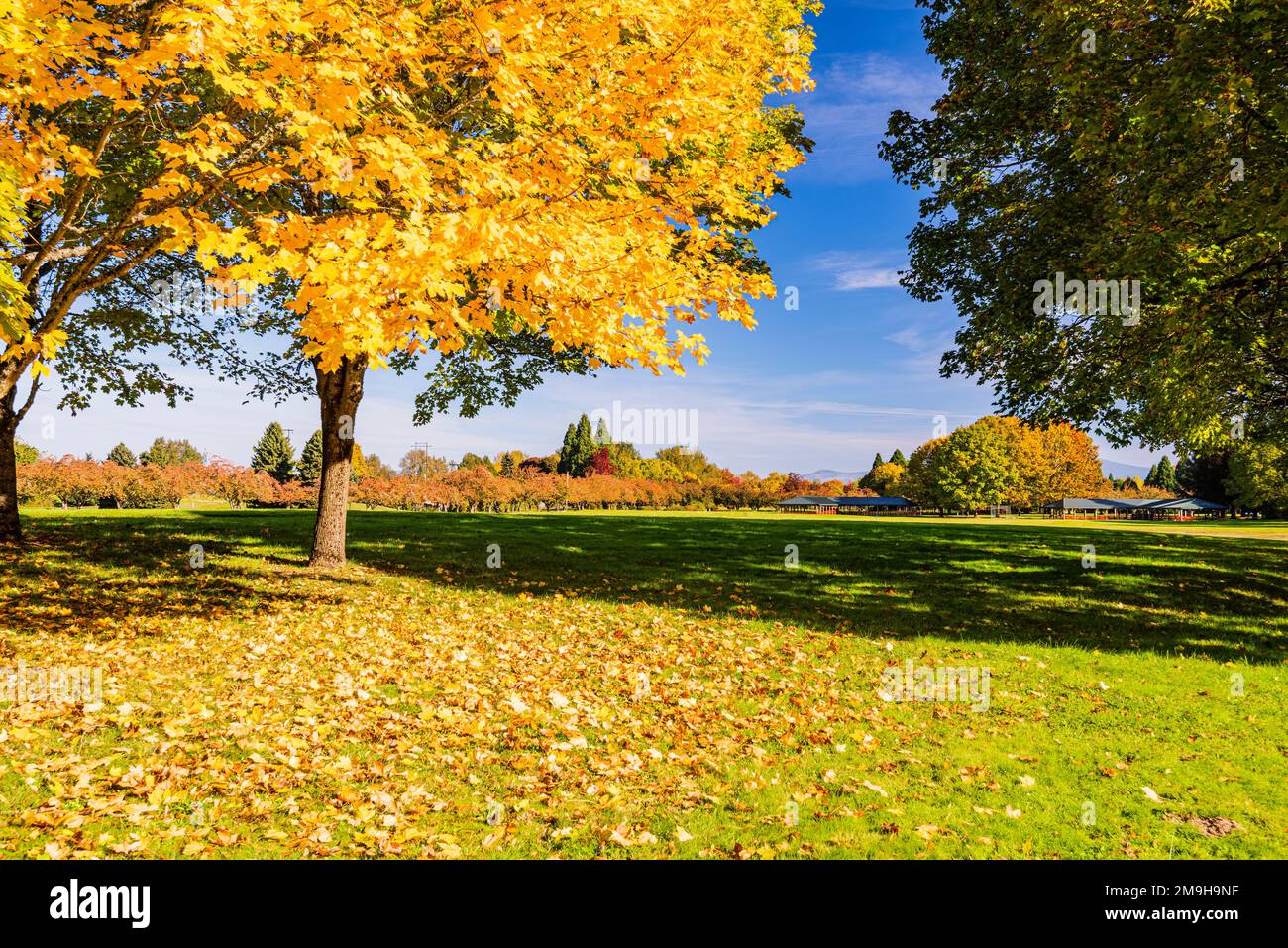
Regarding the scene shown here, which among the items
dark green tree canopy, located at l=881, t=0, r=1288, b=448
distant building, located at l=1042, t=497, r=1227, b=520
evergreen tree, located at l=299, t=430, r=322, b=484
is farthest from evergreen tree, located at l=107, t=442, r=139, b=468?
distant building, located at l=1042, t=497, r=1227, b=520

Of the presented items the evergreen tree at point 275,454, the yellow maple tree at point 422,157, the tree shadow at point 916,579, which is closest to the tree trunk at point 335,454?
the tree shadow at point 916,579

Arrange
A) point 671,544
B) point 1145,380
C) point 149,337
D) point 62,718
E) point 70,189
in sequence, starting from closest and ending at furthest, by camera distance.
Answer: point 62,718, point 70,189, point 1145,380, point 149,337, point 671,544

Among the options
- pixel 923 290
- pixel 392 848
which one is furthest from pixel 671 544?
pixel 392 848

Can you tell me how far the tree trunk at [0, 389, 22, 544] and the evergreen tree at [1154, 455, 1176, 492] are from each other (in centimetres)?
17521

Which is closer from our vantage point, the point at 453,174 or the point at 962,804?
the point at 962,804

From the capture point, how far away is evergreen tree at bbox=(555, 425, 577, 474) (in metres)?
119

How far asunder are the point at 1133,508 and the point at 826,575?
461ft

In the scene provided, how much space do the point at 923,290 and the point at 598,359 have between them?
1378cm

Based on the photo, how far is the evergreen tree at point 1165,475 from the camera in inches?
5561

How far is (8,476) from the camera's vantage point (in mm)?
16391


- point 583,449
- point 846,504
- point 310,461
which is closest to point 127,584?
point 310,461

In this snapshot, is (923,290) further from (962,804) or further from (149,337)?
(149,337)

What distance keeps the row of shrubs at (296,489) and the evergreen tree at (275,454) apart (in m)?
23.9

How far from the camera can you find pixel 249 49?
728 cm
